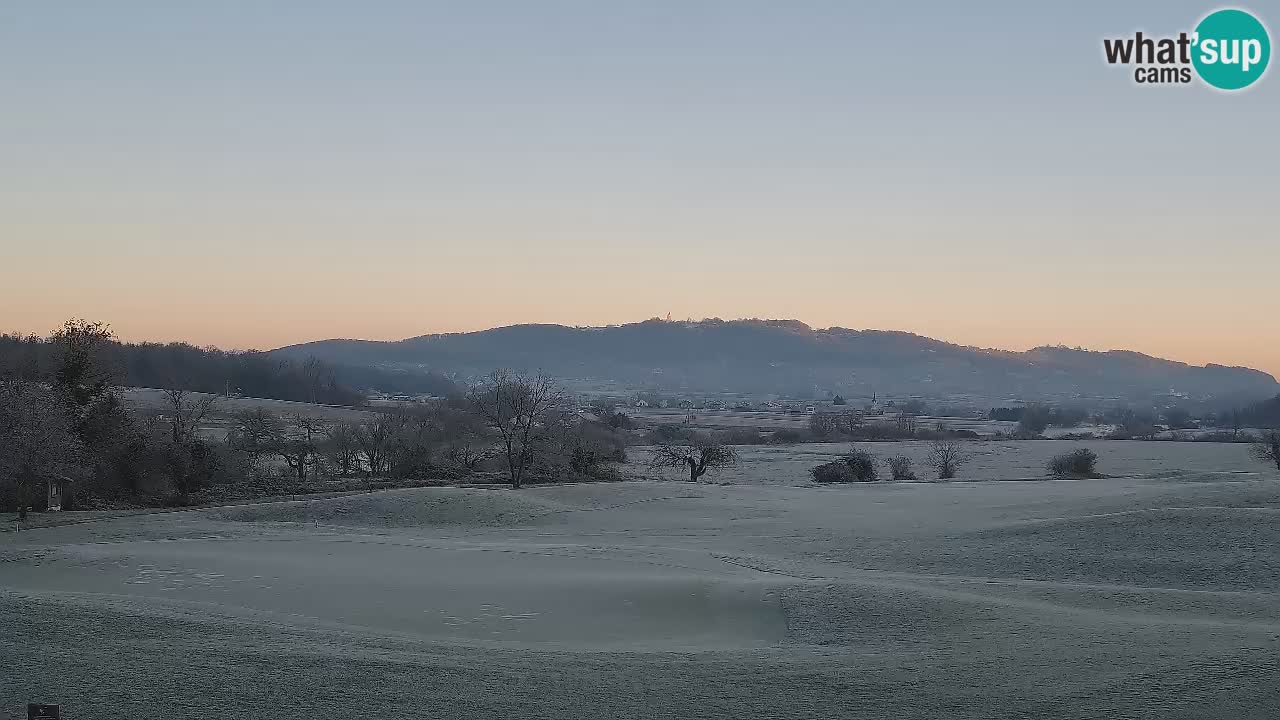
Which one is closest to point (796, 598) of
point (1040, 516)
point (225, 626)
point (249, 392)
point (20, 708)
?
point (225, 626)

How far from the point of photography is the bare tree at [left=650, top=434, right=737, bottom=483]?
6638 cm

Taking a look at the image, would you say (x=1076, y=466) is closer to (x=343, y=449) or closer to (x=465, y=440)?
(x=465, y=440)

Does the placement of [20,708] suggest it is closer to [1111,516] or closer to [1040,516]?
[1111,516]

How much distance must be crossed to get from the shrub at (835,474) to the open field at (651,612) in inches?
931

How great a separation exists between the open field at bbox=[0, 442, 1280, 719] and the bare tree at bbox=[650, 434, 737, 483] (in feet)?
92.2

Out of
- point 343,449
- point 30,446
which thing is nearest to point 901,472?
point 343,449

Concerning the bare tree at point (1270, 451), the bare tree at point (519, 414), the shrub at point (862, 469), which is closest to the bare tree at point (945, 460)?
the shrub at point (862, 469)

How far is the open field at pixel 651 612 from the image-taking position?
1123 cm

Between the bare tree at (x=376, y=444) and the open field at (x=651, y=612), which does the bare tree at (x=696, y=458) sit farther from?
the open field at (x=651, y=612)

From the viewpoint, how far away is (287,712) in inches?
409

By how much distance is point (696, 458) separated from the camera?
226 feet

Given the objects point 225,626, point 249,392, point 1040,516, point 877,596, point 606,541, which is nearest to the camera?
point 225,626

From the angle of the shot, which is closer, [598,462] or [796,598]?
[796,598]

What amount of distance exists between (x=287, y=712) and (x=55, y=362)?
138 ft
